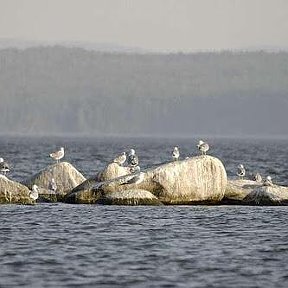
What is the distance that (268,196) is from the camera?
1679 inches

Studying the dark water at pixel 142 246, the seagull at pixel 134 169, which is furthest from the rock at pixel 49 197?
the seagull at pixel 134 169

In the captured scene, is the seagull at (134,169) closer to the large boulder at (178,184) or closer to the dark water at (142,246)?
the large boulder at (178,184)

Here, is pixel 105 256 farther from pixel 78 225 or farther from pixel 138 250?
pixel 78 225

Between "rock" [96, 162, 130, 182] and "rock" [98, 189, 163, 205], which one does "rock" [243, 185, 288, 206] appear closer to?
"rock" [98, 189, 163, 205]

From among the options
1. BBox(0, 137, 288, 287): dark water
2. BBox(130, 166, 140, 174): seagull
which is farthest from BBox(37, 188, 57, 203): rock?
BBox(130, 166, 140, 174): seagull

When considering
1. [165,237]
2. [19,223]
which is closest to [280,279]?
[165,237]

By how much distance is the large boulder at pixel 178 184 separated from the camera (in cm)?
4084

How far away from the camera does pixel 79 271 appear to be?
26.3 metres

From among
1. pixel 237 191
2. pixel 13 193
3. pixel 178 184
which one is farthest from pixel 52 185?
pixel 237 191

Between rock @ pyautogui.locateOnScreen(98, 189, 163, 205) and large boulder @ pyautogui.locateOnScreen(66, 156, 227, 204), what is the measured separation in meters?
0.16

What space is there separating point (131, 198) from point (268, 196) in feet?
18.1

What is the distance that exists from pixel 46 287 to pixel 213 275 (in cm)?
420

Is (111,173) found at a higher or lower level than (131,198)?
higher

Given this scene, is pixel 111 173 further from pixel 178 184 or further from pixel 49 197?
pixel 178 184
